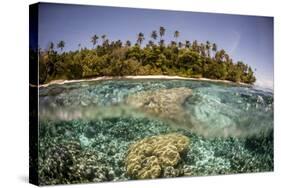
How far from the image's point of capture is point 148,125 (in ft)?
37.9

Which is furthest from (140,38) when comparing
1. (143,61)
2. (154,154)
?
(154,154)

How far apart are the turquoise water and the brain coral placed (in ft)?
0.32

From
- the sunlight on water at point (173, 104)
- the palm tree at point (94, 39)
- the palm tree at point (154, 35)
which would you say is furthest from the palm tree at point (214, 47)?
the palm tree at point (94, 39)

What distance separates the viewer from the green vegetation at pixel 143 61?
430 inches

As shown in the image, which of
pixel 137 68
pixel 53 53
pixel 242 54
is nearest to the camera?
pixel 53 53

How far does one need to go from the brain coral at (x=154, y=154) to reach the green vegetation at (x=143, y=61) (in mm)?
1029

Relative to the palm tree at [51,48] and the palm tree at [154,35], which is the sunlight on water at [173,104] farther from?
the palm tree at [154,35]

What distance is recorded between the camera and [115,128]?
11.3m

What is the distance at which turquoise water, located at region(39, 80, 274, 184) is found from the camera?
10.9 meters

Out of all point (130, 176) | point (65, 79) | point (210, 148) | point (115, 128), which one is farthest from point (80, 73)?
point (210, 148)

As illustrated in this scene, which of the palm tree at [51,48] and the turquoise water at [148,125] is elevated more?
the palm tree at [51,48]

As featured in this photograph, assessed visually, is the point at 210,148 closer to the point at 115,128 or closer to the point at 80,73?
the point at 115,128

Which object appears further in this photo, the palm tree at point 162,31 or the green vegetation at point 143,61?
the palm tree at point 162,31

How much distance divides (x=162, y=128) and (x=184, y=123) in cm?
39
